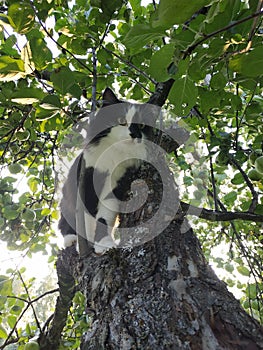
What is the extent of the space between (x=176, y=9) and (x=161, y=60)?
0.32m

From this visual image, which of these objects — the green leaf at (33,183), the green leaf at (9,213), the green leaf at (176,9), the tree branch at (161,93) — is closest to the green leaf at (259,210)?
the tree branch at (161,93)

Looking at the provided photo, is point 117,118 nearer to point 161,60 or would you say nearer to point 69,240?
point 69,240

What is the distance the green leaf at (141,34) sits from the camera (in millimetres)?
723

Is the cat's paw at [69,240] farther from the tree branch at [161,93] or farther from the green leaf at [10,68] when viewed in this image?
the green leaf at [10,68]

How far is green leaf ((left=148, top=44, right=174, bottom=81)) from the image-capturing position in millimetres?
802

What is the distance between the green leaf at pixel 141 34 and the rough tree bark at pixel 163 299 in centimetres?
61

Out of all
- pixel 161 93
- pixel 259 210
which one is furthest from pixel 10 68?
pixel 259 210

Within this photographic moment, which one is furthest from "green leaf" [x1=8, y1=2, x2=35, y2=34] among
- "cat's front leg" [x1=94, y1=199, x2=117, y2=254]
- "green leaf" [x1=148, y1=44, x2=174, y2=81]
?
"cat's front leg" [x1=94, y1=199, x2=117, y2=254]

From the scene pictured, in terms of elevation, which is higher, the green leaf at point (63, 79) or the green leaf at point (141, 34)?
the green leaf at point (63, 79)

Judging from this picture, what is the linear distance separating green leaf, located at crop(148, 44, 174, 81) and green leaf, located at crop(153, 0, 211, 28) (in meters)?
0.28

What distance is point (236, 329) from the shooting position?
0.80 meters

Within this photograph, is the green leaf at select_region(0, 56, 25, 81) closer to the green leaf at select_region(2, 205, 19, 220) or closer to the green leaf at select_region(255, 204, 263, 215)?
the green leaf at select_region(255, 204, 263, 215)

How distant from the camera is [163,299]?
0.88m

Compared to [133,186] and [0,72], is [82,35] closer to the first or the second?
[0,72]
